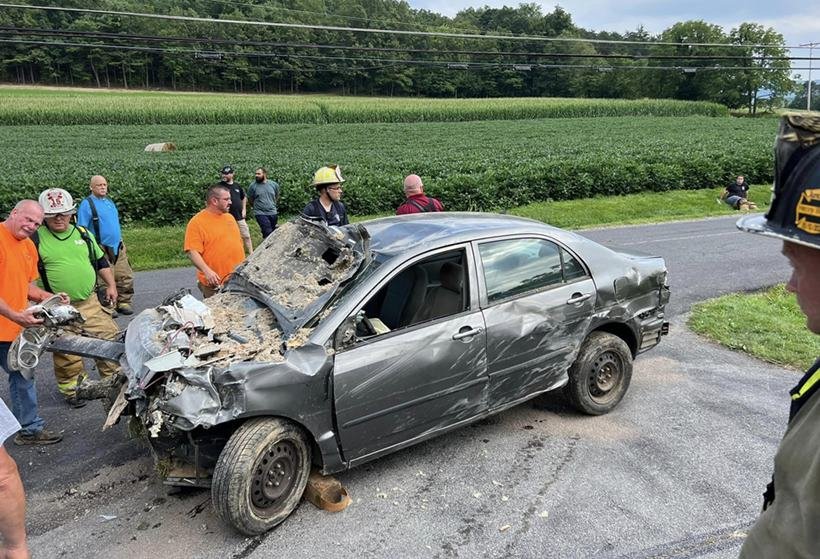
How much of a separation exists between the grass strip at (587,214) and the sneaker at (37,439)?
6.95 metres

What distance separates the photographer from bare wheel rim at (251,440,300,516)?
11.4ft

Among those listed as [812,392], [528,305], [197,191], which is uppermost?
[812,392]

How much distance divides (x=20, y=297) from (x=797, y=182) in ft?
16.8

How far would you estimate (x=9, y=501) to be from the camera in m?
2.68

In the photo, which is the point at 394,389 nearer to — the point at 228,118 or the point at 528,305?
the point at 528,305

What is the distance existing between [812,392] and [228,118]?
Answer: 2030 inches

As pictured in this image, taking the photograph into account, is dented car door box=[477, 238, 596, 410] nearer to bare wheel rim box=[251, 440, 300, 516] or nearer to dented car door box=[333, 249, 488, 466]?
dented car door box=[333, 249, 488, 466]

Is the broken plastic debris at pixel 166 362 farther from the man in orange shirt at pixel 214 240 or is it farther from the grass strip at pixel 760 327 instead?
the grass strip at pixel 760 327

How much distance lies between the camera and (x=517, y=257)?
4520 millimetres

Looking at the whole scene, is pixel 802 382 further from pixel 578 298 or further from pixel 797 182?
pixel 578 298

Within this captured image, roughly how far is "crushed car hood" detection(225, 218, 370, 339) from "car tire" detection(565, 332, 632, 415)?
205 cm

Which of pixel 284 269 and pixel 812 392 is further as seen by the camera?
pixel 284 269

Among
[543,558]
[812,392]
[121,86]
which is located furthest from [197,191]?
[121,86]

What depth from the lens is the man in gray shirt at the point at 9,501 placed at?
8.71 feet
